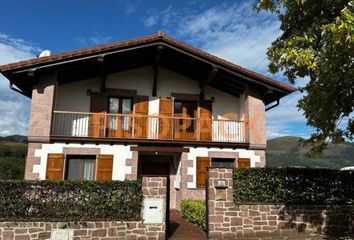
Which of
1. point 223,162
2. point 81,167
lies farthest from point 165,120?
point 81,167

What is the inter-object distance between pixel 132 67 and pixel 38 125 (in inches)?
199

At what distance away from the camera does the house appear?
45.0 ft

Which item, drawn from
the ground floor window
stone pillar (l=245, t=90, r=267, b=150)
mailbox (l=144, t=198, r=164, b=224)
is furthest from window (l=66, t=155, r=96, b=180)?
stone pillar (l=245, t=90, r=267, b=150)

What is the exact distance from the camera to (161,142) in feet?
48.0

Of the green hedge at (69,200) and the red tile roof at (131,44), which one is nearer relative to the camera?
the green hedge at (69,200)

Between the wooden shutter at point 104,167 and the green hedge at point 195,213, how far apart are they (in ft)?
10.6

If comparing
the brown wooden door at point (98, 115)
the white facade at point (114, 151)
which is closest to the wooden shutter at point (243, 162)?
the white facade at point (114, 151)

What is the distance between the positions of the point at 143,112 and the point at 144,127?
3.13 ft

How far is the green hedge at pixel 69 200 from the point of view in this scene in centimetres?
864

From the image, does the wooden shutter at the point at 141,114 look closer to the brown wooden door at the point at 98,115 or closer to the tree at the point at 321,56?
the brown wooden door at the point at 98,115

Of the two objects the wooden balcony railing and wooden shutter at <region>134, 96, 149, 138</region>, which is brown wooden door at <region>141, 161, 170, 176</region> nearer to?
the wooden balcony railing

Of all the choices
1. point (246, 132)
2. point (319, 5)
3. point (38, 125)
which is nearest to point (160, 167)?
point (246, 132)

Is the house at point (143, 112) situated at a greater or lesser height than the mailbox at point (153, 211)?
greater

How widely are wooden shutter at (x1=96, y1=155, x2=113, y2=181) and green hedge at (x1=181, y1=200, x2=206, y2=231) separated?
324 cm
